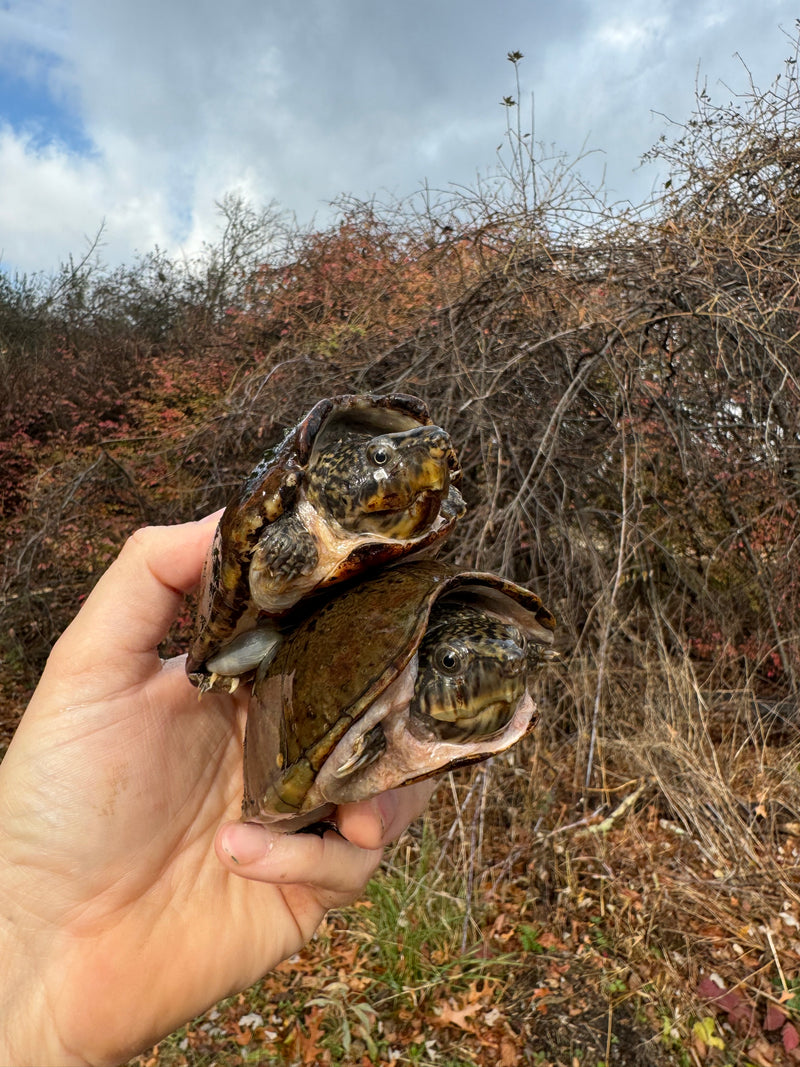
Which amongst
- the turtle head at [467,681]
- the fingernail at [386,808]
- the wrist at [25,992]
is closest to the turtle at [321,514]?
the turtle head at [467,681]

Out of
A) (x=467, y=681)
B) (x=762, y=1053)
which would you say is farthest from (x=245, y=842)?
(x=762, y=1053)

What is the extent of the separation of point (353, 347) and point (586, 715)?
265cm

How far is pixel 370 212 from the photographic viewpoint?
607 cm

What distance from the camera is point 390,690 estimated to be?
104 cm

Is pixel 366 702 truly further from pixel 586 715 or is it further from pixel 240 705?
pixel 586 715

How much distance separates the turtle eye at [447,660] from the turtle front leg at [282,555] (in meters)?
0.24

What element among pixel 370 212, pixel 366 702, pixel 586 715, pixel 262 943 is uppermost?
pixel 370 212

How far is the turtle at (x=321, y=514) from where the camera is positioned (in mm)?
1036

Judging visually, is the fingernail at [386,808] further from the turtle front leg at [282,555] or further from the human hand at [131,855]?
the turtle front leg at [282,555]

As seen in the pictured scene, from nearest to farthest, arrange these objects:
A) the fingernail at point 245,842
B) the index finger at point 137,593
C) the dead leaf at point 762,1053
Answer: the fingernail at point 245,842 < the index finger at point 137,593 < the dead leaf at point 762,1053

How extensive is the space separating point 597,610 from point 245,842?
2.93 metres

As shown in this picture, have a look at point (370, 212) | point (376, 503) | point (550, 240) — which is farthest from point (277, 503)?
point (370, 212)

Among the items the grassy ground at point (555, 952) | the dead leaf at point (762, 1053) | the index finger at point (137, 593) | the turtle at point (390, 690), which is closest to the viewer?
the turtle at point (390, 690)

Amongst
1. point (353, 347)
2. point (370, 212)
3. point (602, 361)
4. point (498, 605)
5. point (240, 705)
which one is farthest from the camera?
point (370, 212)
